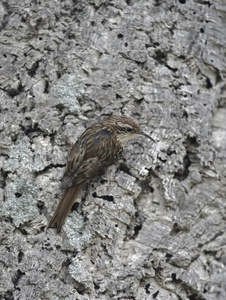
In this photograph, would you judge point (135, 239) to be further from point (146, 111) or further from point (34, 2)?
point (34, 2)

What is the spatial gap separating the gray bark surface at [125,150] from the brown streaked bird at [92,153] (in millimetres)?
67

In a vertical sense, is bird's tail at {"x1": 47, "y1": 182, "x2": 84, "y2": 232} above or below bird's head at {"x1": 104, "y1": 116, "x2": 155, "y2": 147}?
below

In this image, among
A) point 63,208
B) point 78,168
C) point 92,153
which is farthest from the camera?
point 92,153

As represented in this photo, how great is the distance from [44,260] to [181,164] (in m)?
1.08

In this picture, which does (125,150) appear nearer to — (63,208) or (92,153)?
(92,153)

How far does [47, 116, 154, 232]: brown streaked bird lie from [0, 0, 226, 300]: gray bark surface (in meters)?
0.07

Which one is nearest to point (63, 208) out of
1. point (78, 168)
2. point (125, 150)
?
point (78, 168)

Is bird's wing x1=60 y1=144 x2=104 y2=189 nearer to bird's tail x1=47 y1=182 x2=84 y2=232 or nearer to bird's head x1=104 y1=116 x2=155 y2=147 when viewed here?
bird's tail x1=47 y1=182 x2=84 y2=232

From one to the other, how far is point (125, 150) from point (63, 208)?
59 cm

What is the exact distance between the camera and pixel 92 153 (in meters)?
2.84

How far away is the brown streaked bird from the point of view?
2.62 m

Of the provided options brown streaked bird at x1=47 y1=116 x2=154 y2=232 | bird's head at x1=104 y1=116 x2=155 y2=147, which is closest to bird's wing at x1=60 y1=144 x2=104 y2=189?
brown streaked bird at x1=47 y1=116 x2=154 y2=232

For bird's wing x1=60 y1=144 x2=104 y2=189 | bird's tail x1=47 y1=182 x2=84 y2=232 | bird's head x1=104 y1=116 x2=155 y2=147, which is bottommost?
bird's tail x1=47 y1=182 x2=84 y2=232

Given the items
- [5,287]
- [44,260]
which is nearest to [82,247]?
[44,260]
